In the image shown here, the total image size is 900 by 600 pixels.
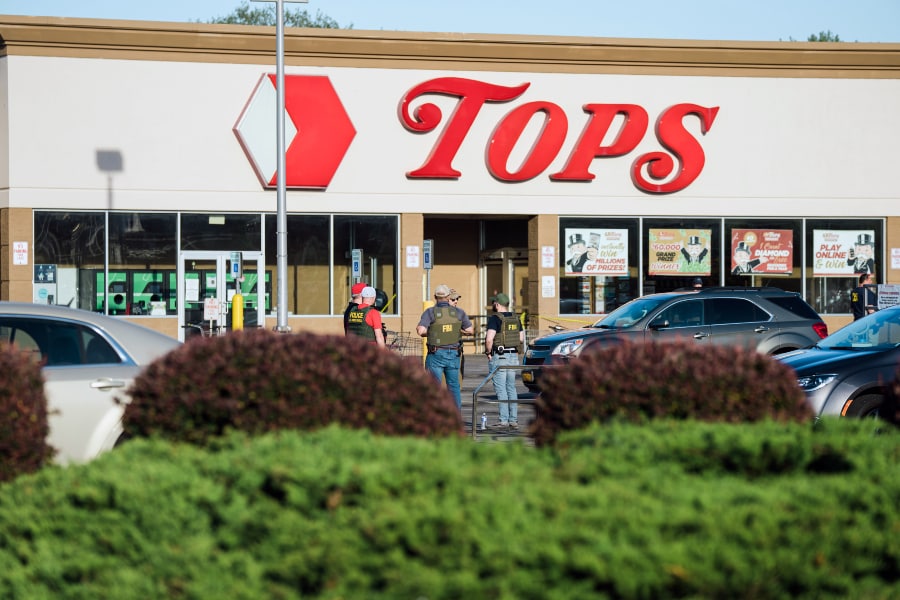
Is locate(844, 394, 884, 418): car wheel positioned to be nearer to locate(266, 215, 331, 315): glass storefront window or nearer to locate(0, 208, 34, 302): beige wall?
locate(266, 215, 331, 315): glass storefront window

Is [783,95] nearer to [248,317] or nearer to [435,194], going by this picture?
[435,194]

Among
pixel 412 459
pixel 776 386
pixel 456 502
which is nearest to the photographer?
pixel 456 502

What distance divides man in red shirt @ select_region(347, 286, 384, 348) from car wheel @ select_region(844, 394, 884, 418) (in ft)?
22.5

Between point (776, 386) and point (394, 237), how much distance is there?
2198 cm

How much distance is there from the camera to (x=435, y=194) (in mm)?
27781

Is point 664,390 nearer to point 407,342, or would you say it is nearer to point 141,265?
point 407,342

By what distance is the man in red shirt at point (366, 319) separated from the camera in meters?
16.2

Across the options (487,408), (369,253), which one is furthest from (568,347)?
(369,253)

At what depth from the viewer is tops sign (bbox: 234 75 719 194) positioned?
88.5 feet

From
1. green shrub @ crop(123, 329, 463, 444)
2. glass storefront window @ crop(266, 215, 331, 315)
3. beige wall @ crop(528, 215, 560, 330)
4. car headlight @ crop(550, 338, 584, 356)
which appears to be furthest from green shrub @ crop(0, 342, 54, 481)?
beige wall @ crop(528, 215, 560, 330)

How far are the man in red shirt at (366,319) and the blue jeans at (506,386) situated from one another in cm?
170

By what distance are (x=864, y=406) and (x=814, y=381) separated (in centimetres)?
53

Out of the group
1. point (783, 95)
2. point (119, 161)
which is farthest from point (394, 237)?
point (783, 95)

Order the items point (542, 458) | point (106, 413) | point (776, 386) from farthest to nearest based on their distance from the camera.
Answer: point (106, 413)
point (776, 386)
point (542, 458)
